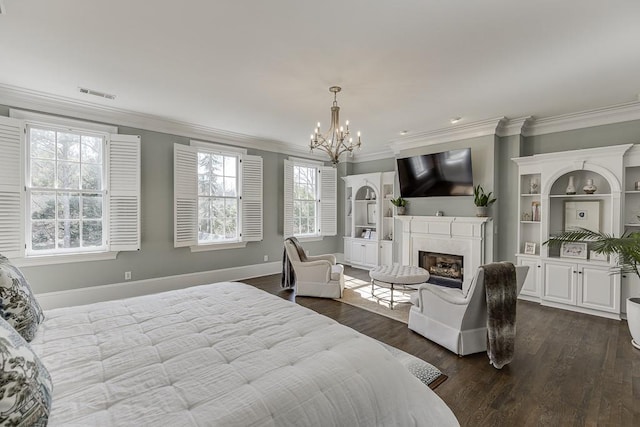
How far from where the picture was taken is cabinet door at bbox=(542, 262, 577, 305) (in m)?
4.00

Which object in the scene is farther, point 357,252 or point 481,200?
point 357,252

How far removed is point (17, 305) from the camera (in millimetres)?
1625

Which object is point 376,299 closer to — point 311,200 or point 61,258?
point 311,200

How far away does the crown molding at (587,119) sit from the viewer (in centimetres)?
383

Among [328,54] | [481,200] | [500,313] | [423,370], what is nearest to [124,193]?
[328,54]

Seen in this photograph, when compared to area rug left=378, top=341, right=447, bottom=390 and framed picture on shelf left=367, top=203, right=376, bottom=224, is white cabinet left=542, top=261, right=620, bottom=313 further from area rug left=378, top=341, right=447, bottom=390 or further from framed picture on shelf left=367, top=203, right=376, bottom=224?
framed picture on shelf left=367, top=203, right=376, bottom=224

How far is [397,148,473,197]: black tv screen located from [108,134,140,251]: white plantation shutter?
14.7 ft

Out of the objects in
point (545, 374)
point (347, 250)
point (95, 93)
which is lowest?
point (545, 374)

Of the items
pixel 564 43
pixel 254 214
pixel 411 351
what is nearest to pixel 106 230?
pixel 254 214

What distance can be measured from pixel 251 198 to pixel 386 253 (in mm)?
3056

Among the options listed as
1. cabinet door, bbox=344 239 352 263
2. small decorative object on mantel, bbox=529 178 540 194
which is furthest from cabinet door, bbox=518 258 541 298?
cabinet door, bbox=344 239 352 263

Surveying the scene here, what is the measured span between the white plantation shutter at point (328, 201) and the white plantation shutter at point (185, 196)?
2.88 metres

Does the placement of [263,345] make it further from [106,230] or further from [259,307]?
[106,230]

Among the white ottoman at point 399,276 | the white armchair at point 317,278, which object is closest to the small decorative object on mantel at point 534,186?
the white ottoman at point 399,276
